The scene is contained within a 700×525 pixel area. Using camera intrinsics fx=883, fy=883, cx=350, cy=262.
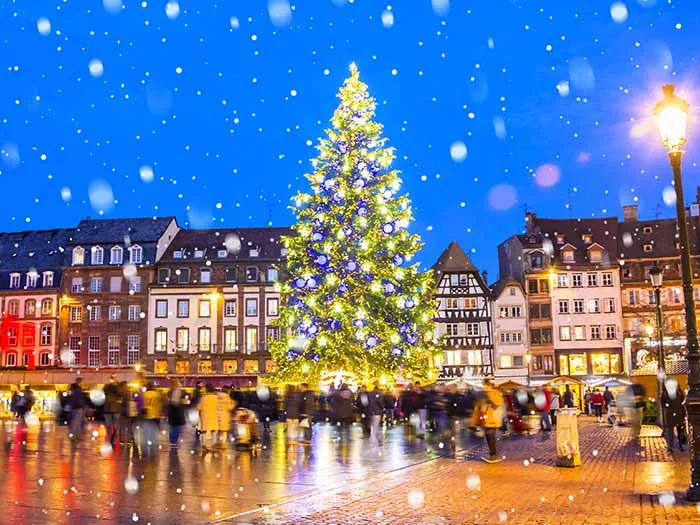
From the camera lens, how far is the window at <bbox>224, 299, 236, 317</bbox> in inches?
3033

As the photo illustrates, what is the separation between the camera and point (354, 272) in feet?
112

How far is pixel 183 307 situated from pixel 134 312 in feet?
14.3

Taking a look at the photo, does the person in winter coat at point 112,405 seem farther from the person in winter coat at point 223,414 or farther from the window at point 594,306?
the window at point 594,306

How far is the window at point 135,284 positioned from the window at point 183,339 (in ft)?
17.4

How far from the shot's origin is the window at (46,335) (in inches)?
3083

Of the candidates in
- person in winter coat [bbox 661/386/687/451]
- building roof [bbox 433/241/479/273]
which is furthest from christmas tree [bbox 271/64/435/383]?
building roof [bbox 433/241/479/273]

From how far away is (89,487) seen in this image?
13.4 m

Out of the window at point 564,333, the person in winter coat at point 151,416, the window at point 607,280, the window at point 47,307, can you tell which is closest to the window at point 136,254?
the window at point 47,307

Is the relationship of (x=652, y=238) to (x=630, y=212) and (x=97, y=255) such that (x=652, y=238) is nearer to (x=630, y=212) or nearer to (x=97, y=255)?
(x=630, y=212)

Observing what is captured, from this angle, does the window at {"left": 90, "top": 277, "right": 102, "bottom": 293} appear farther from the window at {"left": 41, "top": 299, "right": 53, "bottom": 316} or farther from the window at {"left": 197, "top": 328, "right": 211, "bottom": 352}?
the window at {"left": 197, "top": 328, "right": 211, "bottom": 352}

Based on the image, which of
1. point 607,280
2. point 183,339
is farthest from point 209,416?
point 607,280

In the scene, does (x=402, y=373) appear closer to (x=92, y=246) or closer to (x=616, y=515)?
(x=616, y=515)

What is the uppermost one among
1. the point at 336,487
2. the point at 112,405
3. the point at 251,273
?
the point at 251,273

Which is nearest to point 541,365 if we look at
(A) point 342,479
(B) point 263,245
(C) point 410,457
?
(B) point 263,245
